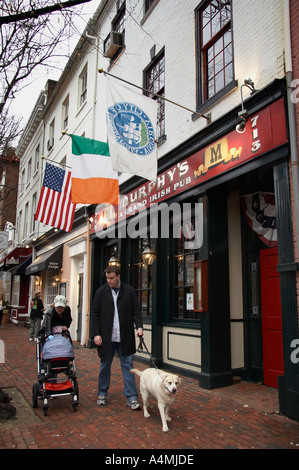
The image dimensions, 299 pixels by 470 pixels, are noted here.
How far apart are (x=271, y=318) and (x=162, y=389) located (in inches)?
110

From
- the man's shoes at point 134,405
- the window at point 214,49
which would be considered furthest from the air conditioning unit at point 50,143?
the man's shoes at point 134,405

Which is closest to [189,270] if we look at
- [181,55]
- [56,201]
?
[181,55]

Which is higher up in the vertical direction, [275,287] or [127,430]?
[275,287]

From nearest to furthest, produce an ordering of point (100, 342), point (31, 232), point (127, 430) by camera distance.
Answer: point (127, 430) < point (100, 342) < point (31, 232)

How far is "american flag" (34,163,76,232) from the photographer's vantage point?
11248mm

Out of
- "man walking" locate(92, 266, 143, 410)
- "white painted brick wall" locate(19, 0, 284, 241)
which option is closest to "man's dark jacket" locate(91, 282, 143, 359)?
"man walking" locate(92, 266, 143, 410)

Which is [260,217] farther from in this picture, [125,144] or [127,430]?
[127,430]

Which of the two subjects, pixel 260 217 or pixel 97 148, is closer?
pixel 260 217

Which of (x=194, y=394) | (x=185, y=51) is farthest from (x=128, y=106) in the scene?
(x=194, y=394)

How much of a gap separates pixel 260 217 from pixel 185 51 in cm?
409

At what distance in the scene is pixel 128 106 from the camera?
662cm

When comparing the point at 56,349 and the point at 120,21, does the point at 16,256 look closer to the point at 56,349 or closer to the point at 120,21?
the point at 120,21

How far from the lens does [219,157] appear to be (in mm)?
6438

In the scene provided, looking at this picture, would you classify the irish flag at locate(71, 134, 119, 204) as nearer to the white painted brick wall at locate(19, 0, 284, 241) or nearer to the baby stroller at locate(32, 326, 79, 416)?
the white painted brick wall at locate(19, 0, 284, 241)
